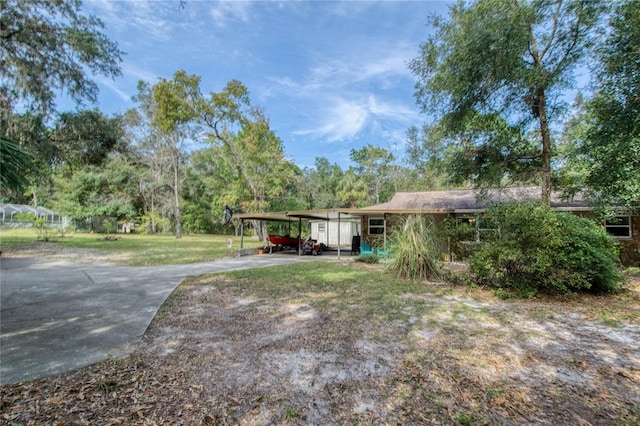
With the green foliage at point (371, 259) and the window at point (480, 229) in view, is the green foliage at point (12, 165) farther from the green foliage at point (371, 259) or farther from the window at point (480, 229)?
the green foliage at point (371, 259)

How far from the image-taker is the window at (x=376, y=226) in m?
15.6

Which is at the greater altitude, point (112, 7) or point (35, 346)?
point (112, 7)

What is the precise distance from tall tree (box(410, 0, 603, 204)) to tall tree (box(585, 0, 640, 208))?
1.00m

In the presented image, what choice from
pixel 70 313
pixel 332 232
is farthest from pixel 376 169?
pixel 70 313

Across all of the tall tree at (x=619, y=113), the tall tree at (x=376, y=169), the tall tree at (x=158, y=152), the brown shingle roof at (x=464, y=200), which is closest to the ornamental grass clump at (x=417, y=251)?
the brown shingle roof at (x=464, y=200)

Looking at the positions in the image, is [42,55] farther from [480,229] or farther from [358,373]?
[480,229]

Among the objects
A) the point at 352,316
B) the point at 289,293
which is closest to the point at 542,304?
the point at 352,316

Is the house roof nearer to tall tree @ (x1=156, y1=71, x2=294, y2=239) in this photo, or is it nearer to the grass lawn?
the grass lawn

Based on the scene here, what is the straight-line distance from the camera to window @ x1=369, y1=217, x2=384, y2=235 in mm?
15625

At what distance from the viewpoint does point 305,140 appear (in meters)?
33.4

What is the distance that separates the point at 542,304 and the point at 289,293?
4.85 m

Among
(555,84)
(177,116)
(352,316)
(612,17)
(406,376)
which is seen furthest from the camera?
(177,116)

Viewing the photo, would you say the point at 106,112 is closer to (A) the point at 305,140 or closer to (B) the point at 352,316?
(B) the point at 352,316

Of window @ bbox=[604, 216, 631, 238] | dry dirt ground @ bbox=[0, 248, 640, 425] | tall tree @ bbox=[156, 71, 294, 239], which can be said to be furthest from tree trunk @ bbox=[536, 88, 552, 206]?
tall tree @ bbox=[156, 71, 294, 239]
